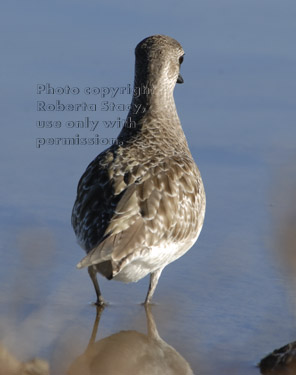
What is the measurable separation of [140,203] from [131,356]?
93 centimetres

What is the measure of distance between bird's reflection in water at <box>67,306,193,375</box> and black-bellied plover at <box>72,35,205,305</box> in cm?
35

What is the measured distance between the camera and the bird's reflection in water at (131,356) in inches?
184

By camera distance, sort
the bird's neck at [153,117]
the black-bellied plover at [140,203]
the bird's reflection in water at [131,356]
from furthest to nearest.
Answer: the bird's neck at [153,117], the black-bellied plover at [140,203], the bird's reflection in water at [131,356]

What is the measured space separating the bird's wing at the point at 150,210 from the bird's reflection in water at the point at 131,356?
43 centimetres

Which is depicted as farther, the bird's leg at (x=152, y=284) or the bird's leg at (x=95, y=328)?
the bird's leg at (x=152, y=284)

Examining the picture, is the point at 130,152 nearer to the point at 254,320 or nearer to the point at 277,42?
the point at 254,320

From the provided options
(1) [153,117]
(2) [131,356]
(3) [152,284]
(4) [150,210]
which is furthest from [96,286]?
(1) [153,117]

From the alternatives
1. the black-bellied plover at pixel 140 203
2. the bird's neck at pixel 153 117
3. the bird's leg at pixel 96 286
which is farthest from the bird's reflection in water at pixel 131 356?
the bird's neck at pixel 153 117

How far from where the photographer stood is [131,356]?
201 inches

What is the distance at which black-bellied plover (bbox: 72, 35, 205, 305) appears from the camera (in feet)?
17.7

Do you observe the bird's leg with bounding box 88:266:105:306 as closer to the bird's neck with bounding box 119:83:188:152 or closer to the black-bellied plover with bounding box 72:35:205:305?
the black-bellied plover with bounding box 72:35:205:305

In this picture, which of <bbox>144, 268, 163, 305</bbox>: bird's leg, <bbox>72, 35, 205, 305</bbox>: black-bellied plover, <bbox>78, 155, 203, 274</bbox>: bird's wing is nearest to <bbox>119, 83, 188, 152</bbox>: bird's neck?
<bbox>72, 35, 205, 305</bbox>: black-bellied plover

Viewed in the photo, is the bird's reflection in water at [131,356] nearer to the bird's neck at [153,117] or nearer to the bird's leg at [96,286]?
the bird's leg at [96,286]

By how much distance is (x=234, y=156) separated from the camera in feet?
26.7
